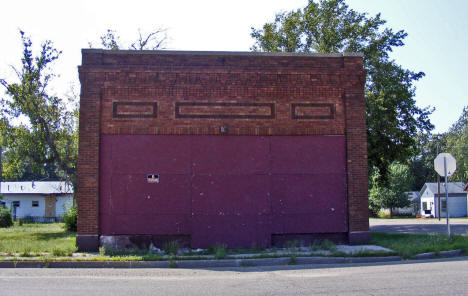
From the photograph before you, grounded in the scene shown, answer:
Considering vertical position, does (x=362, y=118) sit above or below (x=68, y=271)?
above

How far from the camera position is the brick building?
14773mm

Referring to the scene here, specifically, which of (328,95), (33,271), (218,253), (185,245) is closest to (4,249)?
(33,271)

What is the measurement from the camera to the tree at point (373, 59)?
2564 cm

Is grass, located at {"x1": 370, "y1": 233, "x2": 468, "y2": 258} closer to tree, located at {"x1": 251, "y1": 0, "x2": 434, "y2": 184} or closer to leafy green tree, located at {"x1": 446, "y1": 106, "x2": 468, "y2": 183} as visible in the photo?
tree, located at {"x1": 251, "y1": 0, "x2": 434, "y2": 184}

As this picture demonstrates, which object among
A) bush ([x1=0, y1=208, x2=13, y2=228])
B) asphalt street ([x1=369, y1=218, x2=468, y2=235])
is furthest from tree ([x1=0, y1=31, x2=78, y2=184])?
asphalt street ([x1=369, y1=218, x2=468, y2=235])

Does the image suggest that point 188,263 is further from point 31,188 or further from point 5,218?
point 31,188

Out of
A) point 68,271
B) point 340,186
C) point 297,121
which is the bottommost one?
point 68,271

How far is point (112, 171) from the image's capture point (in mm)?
14852

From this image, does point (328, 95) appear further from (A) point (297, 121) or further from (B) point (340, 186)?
(B) point (340, 186)

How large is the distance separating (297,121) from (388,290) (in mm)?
7960

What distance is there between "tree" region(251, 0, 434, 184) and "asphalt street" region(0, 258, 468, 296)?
14344 mm

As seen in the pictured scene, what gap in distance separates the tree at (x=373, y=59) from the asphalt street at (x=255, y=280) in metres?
14.3

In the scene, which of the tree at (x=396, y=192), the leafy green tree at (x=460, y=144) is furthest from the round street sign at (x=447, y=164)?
the leafy green tree at (x=460, y=144)

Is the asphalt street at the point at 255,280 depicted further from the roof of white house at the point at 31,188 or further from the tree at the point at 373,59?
the roof of white house at the point at 31,188
